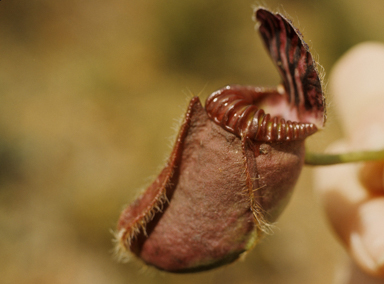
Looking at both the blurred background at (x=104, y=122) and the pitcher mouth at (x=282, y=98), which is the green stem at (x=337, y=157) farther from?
the blurred background at (x=104, y=122)

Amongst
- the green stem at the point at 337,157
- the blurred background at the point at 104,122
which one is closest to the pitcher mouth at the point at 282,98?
the green stem at the point at 337,157

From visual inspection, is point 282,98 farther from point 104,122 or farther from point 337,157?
point 104,122

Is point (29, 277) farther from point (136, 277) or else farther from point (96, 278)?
point (136, 277)

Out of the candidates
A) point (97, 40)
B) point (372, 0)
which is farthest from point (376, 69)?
point (372, 0)

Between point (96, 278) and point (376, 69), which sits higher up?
point (376, 69)

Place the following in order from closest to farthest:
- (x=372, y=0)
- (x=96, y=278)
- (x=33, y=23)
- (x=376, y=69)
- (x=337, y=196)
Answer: (x=337, y=196), (x=376, y=69), (x=96, y=278), (x=33, y=23), (x=372, y=0)

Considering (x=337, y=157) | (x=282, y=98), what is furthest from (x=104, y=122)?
(x=337, y=157)

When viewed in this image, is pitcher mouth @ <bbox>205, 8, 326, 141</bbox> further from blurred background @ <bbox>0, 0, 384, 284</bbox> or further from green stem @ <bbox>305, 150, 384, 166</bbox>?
blurred background @ <bbox>0, 0, 384, 284</bbox>
